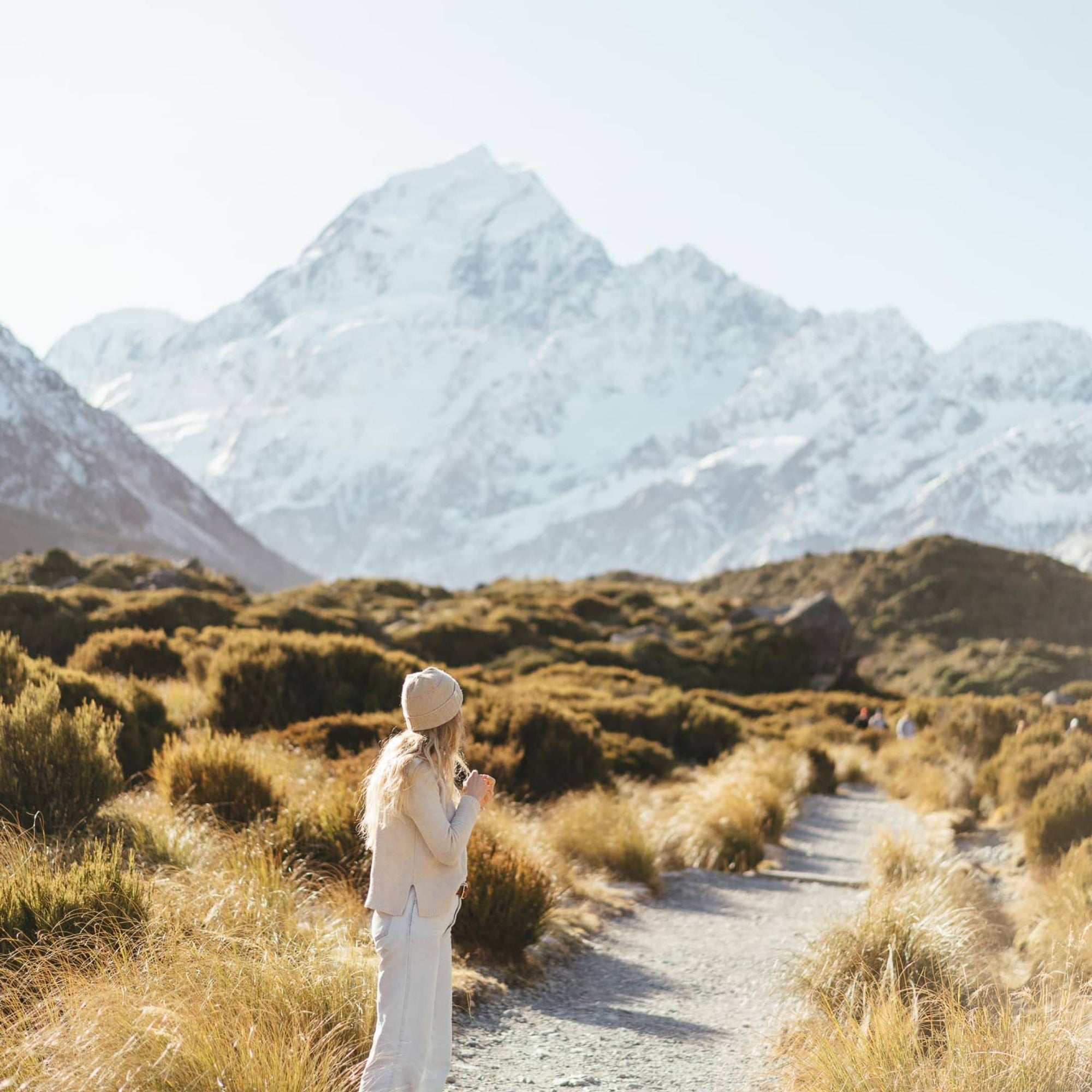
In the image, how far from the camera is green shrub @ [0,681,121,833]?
690cm

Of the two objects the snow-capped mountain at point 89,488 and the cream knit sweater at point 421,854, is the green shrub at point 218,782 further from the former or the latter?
the snow-capped mountain at point 89,488

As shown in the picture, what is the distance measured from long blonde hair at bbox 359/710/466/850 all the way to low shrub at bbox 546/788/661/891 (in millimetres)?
6175

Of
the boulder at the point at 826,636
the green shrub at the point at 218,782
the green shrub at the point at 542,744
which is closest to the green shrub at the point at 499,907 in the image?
the green shrub at the point at 218,782

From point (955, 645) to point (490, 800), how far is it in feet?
129

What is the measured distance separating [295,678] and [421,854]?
33.2 feet

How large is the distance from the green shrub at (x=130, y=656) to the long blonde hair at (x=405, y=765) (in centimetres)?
1209

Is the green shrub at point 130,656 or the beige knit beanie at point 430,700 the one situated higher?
the beige knit beanie at point 430,700

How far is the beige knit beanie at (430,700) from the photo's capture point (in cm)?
412

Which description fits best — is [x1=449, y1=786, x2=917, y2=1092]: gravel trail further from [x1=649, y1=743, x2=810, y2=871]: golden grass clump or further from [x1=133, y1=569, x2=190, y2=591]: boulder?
[x1=133, y1=569, x2=190, y2=591]: boulder

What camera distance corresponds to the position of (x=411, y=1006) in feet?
13.0

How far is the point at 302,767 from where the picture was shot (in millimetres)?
9500

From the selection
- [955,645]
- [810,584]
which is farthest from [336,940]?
[810,584]

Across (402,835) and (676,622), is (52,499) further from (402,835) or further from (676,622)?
(402,835)

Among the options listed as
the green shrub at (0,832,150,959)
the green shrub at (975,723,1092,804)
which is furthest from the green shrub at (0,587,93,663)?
the green shrub at (0,832,150,959)
